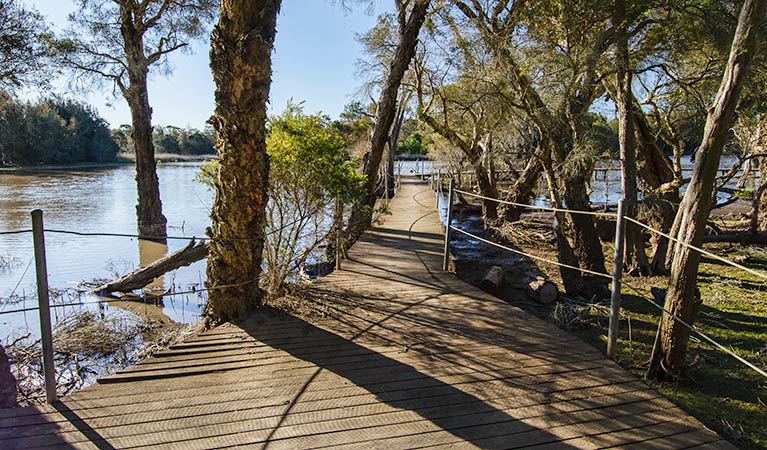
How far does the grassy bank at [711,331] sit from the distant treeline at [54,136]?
136 feet

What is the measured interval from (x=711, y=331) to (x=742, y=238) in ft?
18.8

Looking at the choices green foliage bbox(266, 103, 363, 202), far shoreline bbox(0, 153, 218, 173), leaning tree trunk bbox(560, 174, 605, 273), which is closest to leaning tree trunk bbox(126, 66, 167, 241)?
green foliage bbox(266, 103, 363, 202)

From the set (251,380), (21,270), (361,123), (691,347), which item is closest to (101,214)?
(21,270)

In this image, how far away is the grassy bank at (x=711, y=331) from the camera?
10.8 feet

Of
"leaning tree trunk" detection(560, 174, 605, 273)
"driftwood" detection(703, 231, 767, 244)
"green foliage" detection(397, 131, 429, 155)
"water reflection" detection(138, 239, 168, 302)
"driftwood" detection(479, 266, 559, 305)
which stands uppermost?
"green foliage" detection(397, 131, 429, 155)

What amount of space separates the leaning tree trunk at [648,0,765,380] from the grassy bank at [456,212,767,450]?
0.39m

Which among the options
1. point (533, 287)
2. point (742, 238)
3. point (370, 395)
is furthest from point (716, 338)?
point (742, 238)

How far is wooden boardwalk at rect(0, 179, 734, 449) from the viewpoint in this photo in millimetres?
2207

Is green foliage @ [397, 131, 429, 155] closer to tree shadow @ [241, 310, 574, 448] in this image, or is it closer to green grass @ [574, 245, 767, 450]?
green grass @ [574, 245, 767, 450]

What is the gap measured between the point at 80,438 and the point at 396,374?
5.45 feet

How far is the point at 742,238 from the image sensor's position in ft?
31.3

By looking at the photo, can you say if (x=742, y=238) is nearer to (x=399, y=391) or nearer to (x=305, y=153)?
(x=305, y=153)

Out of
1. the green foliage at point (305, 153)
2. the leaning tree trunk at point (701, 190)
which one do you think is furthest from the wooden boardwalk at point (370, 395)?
the green foliage at point (305, 153)

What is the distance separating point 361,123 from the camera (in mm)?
Answer: 24125
